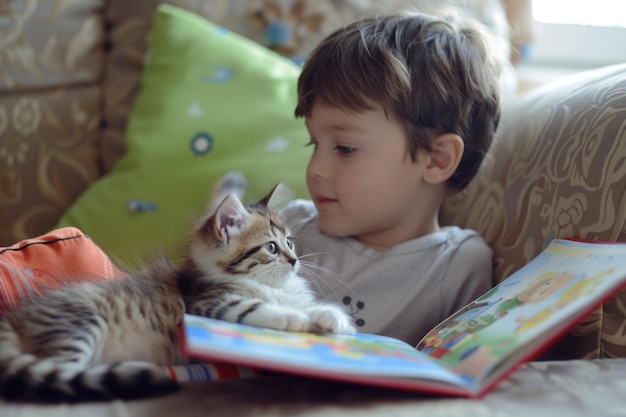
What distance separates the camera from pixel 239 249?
1029 millimetres

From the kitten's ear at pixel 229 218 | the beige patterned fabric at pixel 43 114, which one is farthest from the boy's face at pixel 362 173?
the beige patterned fabric at pixel 43 114

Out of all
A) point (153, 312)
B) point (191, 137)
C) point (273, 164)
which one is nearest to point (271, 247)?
point (153, 312)

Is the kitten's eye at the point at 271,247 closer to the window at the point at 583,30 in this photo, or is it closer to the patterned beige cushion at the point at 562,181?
the patterned beige cushion at the point at 562,181

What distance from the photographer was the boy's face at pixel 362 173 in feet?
4.00

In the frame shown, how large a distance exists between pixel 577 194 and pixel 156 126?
105cm

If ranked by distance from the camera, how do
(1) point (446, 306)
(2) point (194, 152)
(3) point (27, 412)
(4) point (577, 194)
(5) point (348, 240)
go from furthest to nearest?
(2) point (194, 152) < (5) point (348, 240) < (1) point (446, 306) < (4) point (577, 194) < (3) point (27, 412)

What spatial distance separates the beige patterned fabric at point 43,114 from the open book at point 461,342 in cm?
118

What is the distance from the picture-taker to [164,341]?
90 cm

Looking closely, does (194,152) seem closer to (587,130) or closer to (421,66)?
(421,66)

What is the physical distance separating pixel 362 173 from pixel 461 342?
1.55 feet

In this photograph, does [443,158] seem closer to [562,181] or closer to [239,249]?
[562,181]

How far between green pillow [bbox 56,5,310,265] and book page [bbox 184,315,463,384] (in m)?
0.78

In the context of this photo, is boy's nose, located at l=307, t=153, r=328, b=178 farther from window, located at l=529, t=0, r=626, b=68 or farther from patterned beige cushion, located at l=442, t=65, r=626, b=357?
window, located at l=529, t=0, r=626, b=68

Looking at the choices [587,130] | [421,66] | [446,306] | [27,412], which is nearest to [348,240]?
[446,306]
